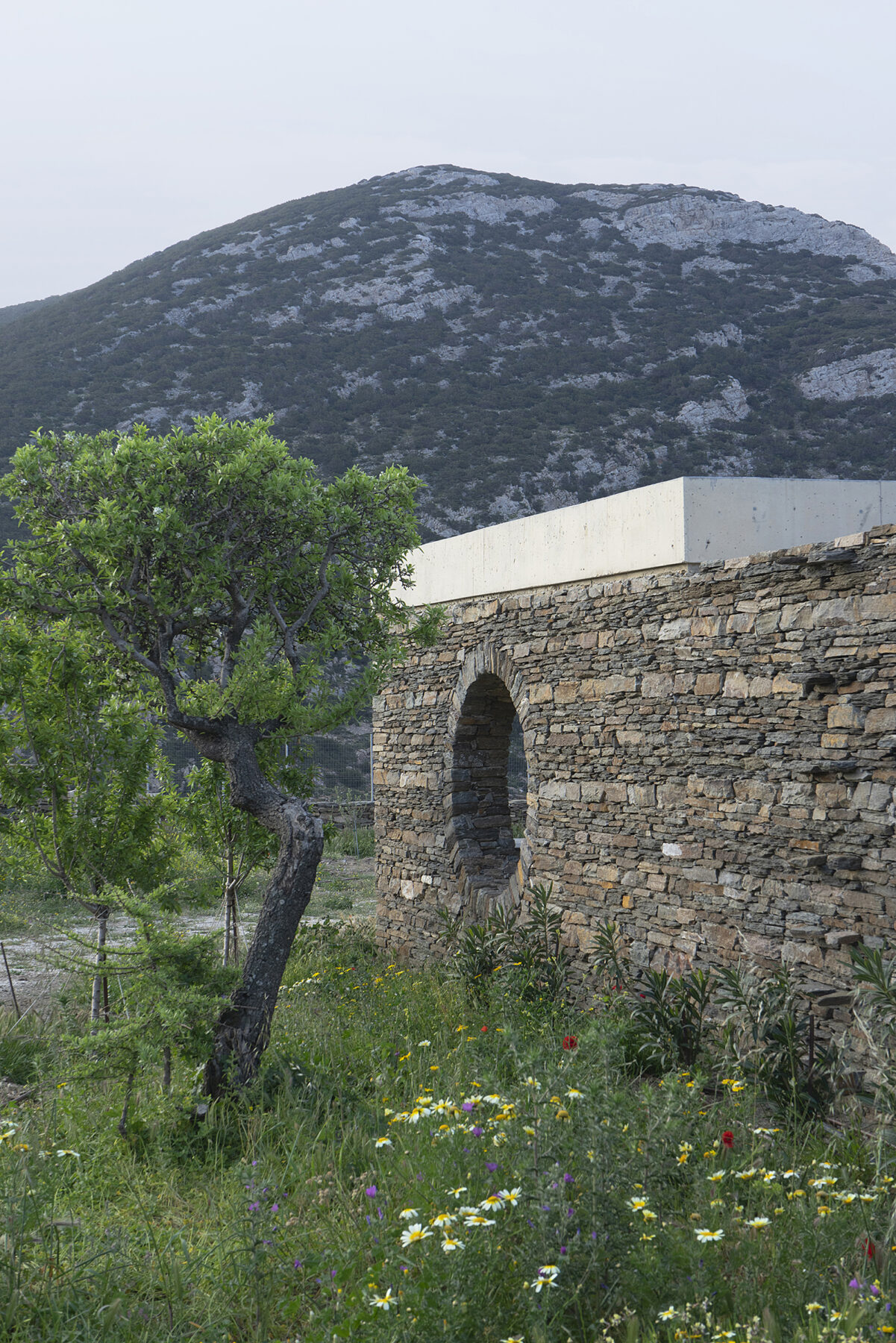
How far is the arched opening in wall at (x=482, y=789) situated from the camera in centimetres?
849

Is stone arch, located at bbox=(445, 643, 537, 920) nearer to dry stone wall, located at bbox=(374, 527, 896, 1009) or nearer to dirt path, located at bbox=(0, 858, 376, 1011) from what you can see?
dry stone wall, located at bbox=(374, 527, 896, 1009)

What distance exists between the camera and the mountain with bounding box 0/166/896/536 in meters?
31.8

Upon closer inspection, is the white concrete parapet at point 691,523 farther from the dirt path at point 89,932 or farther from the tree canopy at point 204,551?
the dirt path at point 89,932

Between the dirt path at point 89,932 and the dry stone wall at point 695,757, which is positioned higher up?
the dry stone wall at point 695,757

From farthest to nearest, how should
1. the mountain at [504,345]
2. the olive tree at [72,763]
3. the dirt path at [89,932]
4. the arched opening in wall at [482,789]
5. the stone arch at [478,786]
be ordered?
the mountain at [504,345], the arched opening in wall at [482,789], the stone arch at [478,786], the dirt path at [89,932], the olive tree at [72,763]

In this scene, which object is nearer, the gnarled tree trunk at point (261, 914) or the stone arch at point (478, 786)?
the gnarled tree trunk at point (261, 914)

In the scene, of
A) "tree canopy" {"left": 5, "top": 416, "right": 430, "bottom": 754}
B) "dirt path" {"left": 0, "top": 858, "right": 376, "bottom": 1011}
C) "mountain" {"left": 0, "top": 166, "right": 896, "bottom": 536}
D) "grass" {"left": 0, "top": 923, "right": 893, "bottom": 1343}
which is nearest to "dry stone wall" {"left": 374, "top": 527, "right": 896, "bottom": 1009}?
"grass" {"left": 0, "top": 923, "right": 893, "bottom": 1343}

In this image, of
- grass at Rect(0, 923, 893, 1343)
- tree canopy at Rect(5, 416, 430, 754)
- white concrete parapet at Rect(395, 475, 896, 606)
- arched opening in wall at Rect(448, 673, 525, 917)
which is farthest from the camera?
arched opening in wall at Rect(448, 673, 525, 917)

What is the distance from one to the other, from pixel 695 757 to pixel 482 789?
3.12 m

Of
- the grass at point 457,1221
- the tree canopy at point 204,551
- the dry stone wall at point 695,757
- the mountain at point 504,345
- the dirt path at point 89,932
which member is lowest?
the dirt path at point 89,932

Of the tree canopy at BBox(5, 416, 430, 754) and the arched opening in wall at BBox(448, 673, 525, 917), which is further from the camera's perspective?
the arched opening in wall at BBox(448, 673, 525, 917)

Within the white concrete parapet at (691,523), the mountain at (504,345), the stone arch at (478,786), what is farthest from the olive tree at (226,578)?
the mountain at (504,345)

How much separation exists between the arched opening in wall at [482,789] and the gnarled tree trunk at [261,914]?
318 cm

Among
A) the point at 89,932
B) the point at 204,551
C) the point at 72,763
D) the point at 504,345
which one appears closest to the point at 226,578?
the point at 204,551
